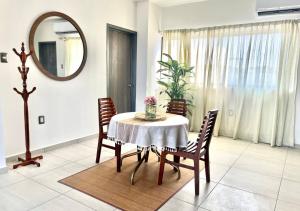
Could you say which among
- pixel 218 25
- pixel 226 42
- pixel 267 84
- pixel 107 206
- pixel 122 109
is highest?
pixel 218 25

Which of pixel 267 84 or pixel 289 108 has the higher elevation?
pixel 267 84

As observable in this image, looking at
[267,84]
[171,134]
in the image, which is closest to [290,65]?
[267,84]

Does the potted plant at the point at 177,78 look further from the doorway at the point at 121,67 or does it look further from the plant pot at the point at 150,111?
the plant pot at the point at 150,111

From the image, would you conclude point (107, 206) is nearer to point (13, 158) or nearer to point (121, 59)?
point (13, 158)

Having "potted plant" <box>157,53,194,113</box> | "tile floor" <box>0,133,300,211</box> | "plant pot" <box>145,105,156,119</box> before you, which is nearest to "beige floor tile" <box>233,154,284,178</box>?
"tile floor" <box>0,133,300,211</box>

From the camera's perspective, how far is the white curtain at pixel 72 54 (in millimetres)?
3746

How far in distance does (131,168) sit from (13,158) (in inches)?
65.1

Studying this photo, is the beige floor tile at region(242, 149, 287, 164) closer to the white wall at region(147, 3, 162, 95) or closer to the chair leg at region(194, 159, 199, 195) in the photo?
the chair leg at region(194, 159, 199, 195)

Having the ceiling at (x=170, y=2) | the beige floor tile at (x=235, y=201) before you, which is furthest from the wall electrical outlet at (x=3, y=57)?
the ceiling at (x=170, y=2)

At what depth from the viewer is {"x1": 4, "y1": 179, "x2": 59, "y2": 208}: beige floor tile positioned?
224 centimetres

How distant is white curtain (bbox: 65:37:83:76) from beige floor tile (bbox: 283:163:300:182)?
3.56 m

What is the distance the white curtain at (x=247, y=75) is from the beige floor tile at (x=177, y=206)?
9.08 feet

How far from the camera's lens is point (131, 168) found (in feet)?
10.2

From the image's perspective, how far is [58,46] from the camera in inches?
141
